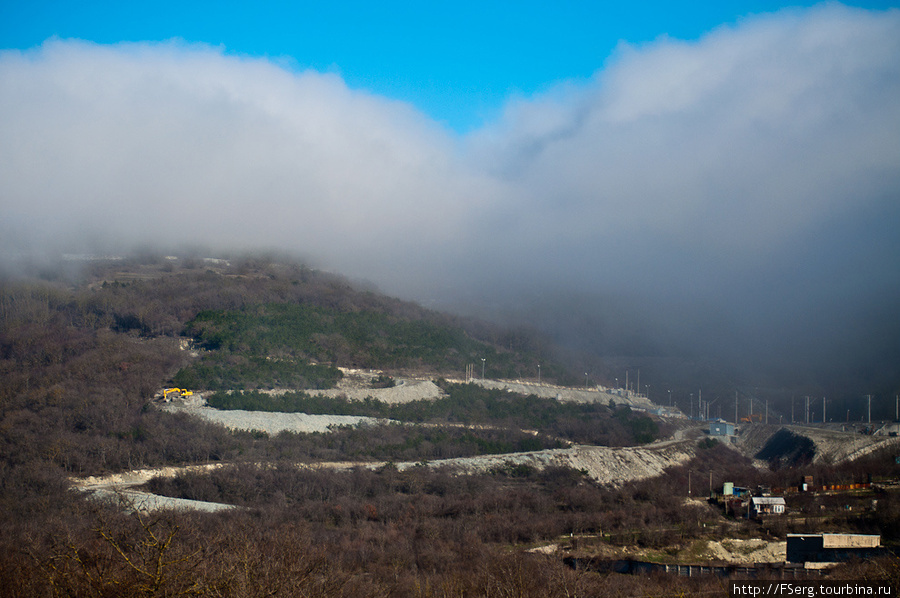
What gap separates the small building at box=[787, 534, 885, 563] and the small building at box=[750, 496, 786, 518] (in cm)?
921

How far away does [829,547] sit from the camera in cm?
4303

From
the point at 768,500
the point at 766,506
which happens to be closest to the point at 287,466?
the point at 766,506

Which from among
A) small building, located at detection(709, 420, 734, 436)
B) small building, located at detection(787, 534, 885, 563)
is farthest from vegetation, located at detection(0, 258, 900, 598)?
small building, located at detection(709, 420, 734, 436)

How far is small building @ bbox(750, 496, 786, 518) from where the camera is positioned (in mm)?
54284

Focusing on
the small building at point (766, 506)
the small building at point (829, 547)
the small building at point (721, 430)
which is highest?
the small building at point (721, 430)

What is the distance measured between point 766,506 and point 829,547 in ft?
40.1

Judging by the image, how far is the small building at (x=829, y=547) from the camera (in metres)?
42.4

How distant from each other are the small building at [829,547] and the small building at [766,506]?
921cm

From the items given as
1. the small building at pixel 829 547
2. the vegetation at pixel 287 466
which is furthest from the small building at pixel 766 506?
the small building at pixel 829 547

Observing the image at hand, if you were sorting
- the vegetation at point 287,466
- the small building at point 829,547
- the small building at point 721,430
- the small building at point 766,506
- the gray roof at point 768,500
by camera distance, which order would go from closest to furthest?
the vegetation at point 287,466 → the small building at point 829,547 → the small building at point 766,506 → the gray roof at point 768,500 → the small building at point 721,430

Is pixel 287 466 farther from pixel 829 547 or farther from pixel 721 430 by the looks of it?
pixel 721 430

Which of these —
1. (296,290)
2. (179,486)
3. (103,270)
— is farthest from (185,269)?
(179,486)

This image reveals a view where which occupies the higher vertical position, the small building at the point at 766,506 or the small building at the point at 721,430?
the small building at the point at 721,430

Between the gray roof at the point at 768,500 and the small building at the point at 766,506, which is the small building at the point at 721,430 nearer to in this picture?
the gray roof at the point at 768,500
